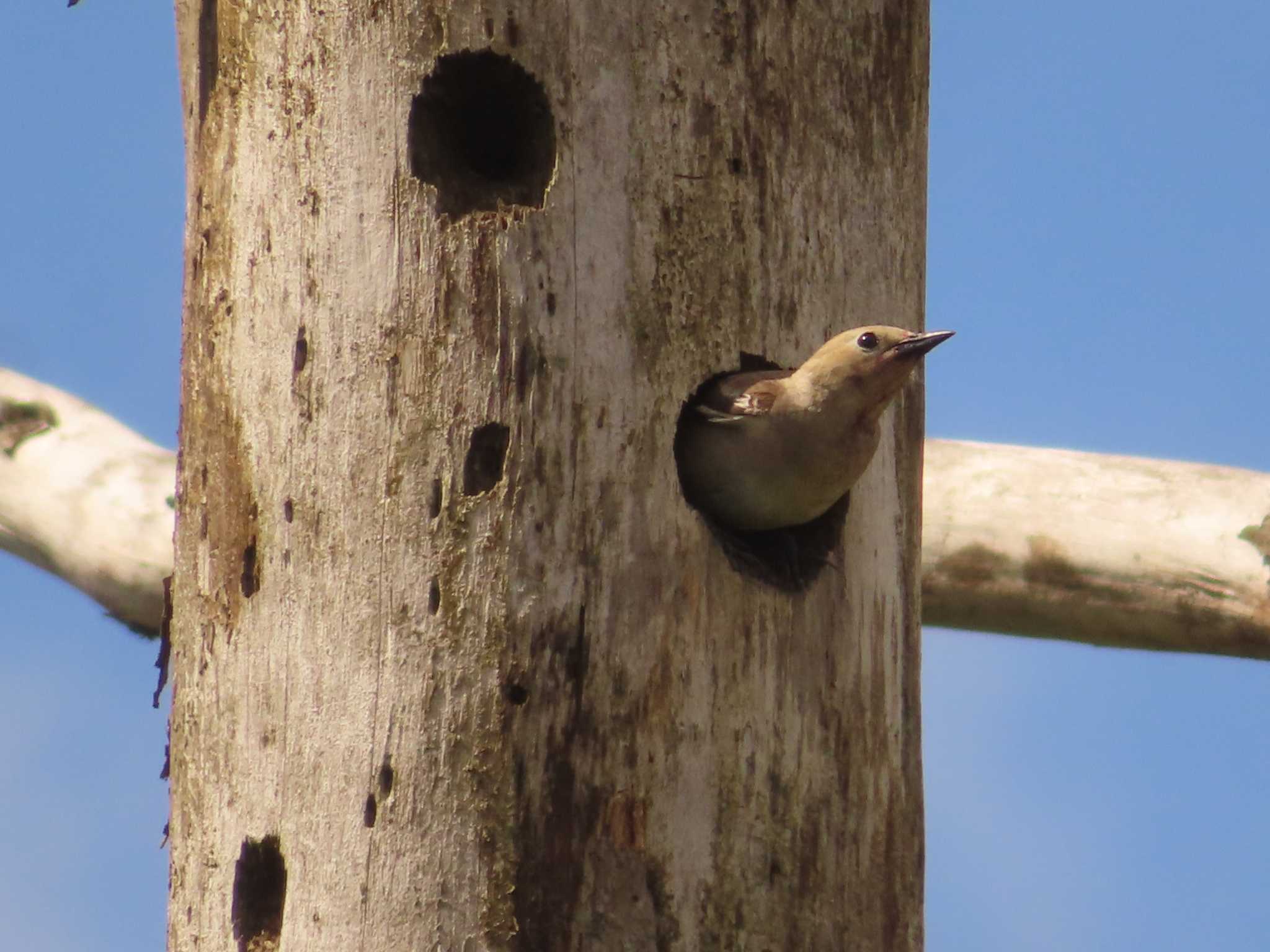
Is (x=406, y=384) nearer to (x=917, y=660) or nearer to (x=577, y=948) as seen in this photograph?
(x=577, y=948)

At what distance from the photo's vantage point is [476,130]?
12.8 feet

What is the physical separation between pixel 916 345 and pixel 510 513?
1.14m

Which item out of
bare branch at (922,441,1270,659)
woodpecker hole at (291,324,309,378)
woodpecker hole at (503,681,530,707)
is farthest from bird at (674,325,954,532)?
bare branch at (922,441,1270,659)

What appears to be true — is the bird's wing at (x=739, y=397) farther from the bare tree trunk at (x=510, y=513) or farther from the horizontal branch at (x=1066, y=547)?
the horizontal branch at (x=1066, y=547)

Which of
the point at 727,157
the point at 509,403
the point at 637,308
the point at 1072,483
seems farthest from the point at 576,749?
the point at 1072,483

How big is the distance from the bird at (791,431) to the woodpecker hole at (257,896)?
3.89ft

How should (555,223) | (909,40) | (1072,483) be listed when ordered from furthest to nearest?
(1072,483)
(909,40)
(555,223)

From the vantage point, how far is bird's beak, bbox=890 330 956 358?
162 inches

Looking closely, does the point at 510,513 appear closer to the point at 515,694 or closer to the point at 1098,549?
the point at 515,694

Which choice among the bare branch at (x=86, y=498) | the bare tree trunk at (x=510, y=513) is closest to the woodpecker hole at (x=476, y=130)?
the bare tree trunk at (x=510, y=513)

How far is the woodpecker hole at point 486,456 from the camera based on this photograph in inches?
141

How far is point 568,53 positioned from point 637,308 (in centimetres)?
56

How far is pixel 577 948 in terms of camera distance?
345 centimetres

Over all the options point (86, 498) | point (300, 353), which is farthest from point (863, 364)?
point (86, 498)
